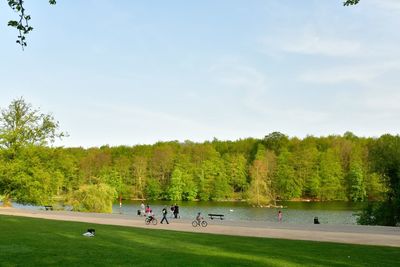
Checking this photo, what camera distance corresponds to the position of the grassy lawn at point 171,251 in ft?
48.6

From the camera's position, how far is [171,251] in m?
17.6

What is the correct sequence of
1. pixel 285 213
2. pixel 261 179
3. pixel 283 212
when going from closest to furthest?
pixel 285 213
pixel 283 212
pixel 261 179

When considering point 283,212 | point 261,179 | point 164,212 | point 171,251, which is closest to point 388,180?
point 164,212

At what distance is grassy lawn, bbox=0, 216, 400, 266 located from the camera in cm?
1483

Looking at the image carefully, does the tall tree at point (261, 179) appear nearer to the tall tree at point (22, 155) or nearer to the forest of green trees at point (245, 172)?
the forest of green trees at point (245, 172)

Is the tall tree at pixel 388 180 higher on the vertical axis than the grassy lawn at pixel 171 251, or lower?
higher

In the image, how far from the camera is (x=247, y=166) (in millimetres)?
130000

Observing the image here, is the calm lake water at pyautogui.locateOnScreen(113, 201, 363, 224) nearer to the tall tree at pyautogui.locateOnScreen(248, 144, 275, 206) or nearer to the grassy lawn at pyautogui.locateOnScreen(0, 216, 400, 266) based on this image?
the tall tree at pyautogui.locateOnScreen(248, 144, 275, 206)

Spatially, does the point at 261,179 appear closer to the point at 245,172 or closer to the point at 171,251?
the point at 245,172

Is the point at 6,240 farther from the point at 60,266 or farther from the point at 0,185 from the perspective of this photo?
the point at 0,185

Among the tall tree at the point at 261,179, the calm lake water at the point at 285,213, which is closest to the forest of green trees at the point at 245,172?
the tall tree at the point at 261,179

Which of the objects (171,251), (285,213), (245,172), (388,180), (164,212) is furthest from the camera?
(245,172)

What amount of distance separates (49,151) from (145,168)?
74.1 metres

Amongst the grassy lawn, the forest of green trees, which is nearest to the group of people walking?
the grassy lawn
